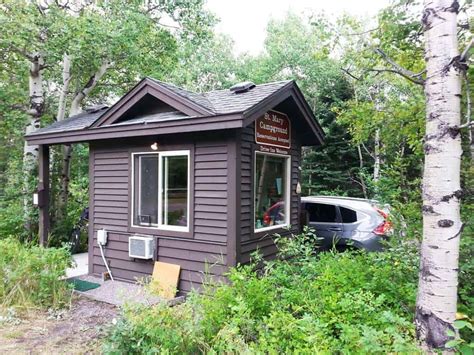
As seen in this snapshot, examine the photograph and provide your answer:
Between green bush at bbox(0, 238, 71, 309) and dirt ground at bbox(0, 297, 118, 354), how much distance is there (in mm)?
226

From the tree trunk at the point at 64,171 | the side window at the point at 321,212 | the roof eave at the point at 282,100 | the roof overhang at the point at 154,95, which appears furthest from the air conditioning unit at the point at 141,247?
the tree trunk at the point at 64,171

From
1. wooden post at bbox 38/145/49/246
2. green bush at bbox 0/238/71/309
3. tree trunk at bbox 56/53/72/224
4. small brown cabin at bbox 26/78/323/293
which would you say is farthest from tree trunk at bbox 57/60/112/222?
green bush at bbox 0/238/71/309

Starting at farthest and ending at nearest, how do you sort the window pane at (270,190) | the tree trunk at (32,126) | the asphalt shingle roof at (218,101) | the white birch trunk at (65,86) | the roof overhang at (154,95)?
the white birch trunk at (65,86) → the tree trunk at (32,126) → the window pane at (270,190) → the roof overhang at (154,95) → the asphalt shingle roof at (218,101)

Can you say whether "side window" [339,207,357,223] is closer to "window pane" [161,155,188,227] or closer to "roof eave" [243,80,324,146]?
"roof eave" [243,80,324,146]

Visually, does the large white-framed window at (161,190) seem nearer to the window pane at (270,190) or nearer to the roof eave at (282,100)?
the window pane at (270,190)

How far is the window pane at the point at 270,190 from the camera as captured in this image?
5.42 m

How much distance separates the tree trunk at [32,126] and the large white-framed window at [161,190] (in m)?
4.43

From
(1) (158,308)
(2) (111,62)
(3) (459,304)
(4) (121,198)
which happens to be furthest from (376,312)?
(2) (111,62)

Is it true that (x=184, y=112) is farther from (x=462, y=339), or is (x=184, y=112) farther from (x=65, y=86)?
(x=65, y=86)

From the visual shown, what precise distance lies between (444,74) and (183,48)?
10495 millimetres

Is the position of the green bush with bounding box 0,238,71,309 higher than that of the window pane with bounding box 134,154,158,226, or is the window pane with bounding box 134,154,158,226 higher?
the window pane with bounding box 134,154,158,226

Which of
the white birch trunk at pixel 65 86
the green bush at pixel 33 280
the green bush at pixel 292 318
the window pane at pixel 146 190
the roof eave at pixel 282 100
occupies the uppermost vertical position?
the white birch trunk at pixel 65 86

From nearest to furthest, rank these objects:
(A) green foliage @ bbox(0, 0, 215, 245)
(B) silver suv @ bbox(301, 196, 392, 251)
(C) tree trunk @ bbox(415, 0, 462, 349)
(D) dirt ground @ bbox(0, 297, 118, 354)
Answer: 1. (C) tree trunk @ bbox(415, 0, 462, 349)
2. (D) dirt ground @ bbox(0, 297, 118, 354)
3. (B) silver suv @ bbox(301, 196, 392, 251)
4. (A) green foliage @ bbox(0, 0, 215, 245)

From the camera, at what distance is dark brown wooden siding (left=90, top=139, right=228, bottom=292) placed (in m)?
4.81
